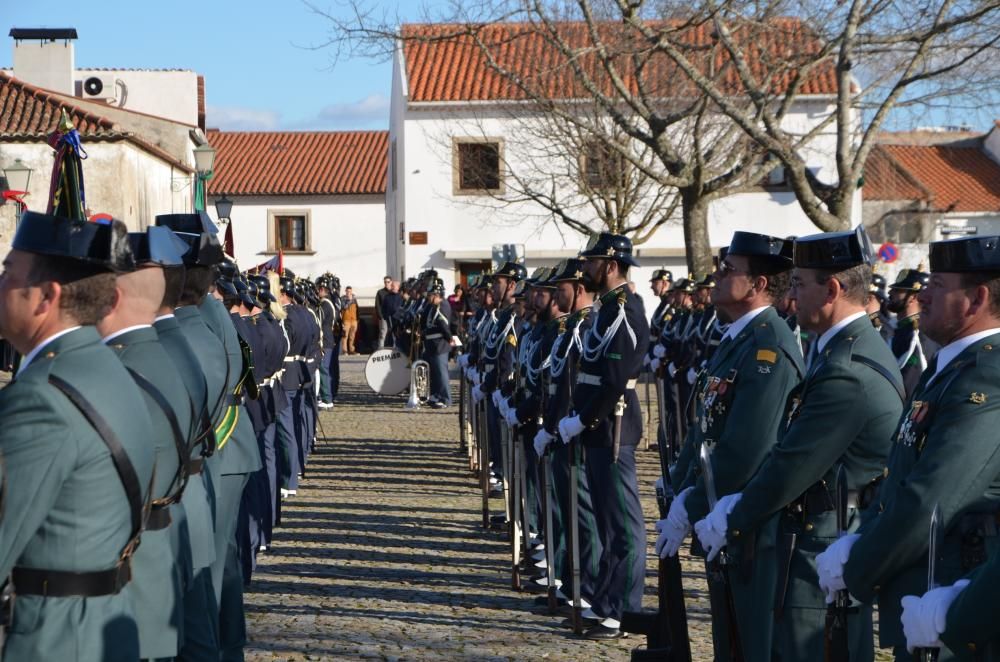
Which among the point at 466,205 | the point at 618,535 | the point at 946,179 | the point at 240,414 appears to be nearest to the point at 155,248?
the point at 240,414

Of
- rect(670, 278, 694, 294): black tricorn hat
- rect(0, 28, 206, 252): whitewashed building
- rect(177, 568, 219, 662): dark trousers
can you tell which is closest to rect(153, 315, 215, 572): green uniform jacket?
rect(177, 568, 219, 662): dark trousers

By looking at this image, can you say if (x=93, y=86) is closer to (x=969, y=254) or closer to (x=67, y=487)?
(x=67, y=487)

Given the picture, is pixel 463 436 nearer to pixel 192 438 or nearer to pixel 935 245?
pixel 192 438

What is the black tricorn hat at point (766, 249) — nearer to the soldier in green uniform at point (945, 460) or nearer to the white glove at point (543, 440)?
the soldier in green uniform at point (945, 460)

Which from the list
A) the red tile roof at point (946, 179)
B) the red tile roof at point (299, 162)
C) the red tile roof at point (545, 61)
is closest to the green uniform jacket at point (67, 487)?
the red tile roof at point (545, 61)

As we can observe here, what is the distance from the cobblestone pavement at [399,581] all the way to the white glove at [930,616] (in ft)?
13.5

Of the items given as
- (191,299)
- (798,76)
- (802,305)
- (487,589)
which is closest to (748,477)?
(802,305)

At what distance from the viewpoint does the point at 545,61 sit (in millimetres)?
24625

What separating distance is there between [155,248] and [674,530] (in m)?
2.21

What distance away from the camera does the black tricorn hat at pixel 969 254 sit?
148 inches

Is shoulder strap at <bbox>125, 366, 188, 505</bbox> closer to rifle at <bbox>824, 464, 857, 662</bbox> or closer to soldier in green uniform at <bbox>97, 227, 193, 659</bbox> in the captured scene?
soldier in green uniform at <bbox>97, 227, 193, 659</bbox>

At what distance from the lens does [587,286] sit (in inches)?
322

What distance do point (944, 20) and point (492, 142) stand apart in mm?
23988

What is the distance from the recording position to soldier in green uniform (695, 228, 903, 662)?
4.60m
